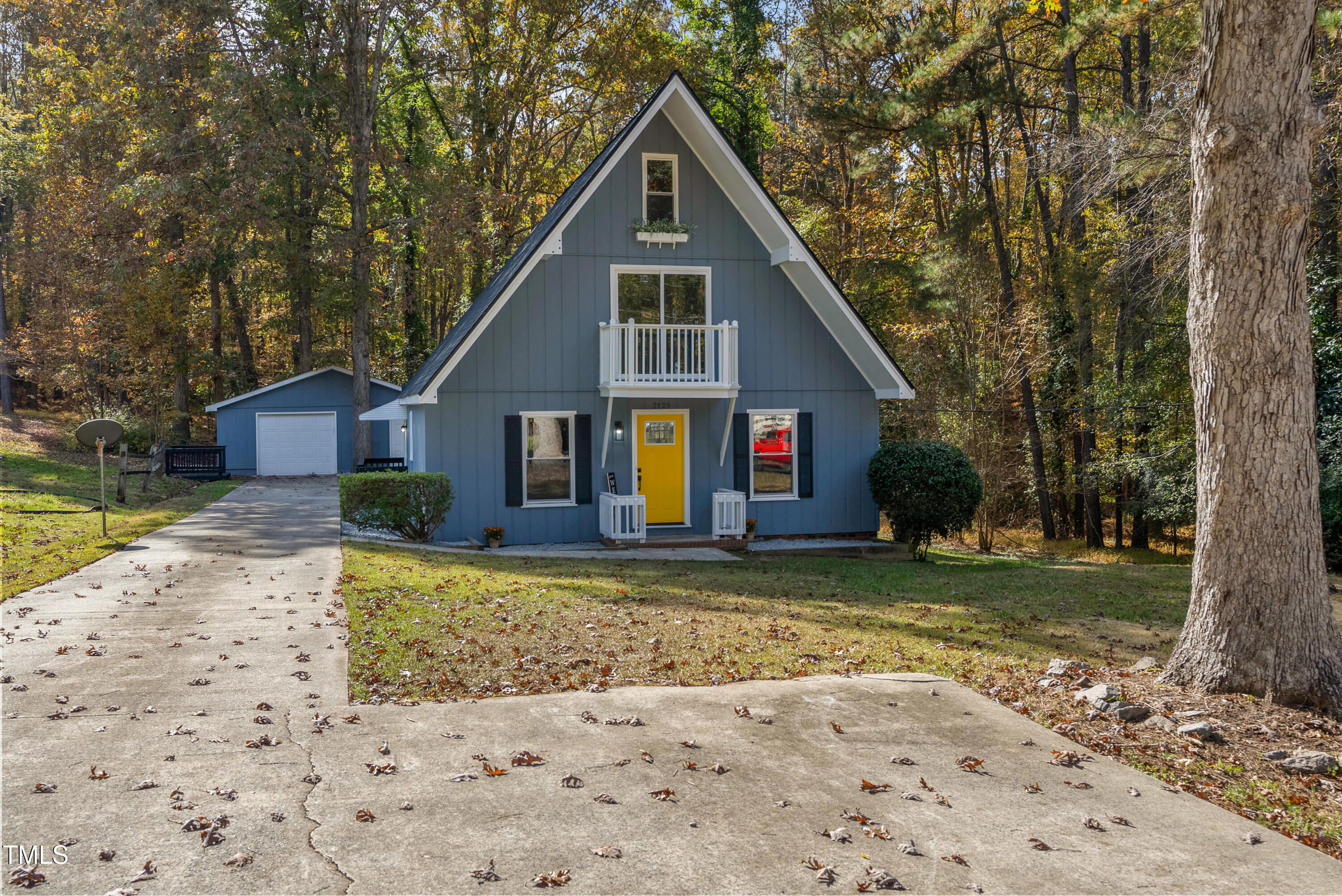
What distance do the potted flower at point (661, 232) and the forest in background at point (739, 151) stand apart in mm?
6232

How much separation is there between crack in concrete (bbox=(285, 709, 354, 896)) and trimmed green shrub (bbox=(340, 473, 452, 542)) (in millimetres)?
8474

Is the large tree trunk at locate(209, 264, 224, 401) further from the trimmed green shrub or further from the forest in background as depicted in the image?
the trimmed green shrub

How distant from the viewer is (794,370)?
52.8 ft

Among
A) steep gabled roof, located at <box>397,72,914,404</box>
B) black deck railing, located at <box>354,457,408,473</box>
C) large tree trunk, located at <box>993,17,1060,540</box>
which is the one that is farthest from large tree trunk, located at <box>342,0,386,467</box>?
large tree trunk, located at <box>993,17,1060,540</box>

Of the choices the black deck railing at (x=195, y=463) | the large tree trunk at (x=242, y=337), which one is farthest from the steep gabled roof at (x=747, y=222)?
the large tree trunk at (x=242, y=337)

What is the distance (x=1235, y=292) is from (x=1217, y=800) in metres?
3.37

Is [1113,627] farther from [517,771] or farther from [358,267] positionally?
[358,267]

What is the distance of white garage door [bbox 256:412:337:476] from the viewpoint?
2886 cm

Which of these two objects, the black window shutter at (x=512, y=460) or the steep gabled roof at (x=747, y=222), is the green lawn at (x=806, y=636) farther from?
the steep gabled roof at (x=747, y=222)

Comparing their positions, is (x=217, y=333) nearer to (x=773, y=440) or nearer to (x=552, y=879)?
(x=773, y=440)

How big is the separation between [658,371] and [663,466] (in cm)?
181

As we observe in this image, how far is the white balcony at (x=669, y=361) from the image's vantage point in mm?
14539

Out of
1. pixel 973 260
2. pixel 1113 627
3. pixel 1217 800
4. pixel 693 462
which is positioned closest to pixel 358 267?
pixel 693 462

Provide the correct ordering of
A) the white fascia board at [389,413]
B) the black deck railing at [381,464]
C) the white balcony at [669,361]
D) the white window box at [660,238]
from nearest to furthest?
the white balcony at [669,361], the white window box at [660,238], the white fascia board at [389,413], the black deck railing at [381,464]
